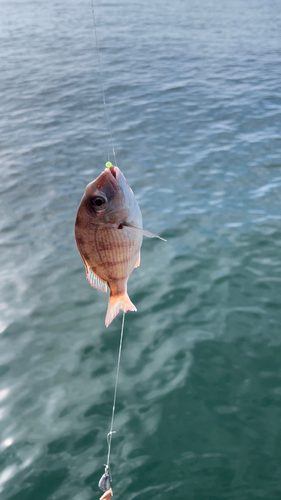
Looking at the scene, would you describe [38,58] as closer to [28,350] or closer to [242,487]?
[28,350]

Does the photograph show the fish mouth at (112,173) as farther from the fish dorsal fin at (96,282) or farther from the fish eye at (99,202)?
the fish dorsal fin at (96,282)

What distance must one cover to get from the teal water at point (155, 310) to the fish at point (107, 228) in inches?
116

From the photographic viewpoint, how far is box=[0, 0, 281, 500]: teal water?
17.4 feet

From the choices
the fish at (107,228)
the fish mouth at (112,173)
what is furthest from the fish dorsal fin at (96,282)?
the fish mouth at (112,173)

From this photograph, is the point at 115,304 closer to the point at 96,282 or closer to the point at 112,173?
the point at 96,282

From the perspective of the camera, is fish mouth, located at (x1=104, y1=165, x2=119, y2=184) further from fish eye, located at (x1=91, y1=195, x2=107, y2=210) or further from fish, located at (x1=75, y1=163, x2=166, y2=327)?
fish eye, located at (x1=91, y1=195, x2=107, y2=210)

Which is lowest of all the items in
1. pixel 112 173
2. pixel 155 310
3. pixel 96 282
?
pixel 155 310

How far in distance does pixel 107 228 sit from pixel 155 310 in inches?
166

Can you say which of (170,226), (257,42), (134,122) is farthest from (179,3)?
(170,226)

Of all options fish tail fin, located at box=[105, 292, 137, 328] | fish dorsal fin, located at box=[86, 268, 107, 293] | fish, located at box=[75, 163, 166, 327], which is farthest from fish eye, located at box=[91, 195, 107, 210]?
fish tail fin, located at box=[105, 292, 137, 328]

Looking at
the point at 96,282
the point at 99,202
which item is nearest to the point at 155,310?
the point at 96,282

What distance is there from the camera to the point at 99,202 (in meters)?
3.14

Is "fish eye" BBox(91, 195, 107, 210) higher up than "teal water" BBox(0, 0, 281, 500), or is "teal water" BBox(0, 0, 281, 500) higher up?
"fish eye" BBox(91, 195, 107, 210)

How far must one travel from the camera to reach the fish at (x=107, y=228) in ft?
10.4
